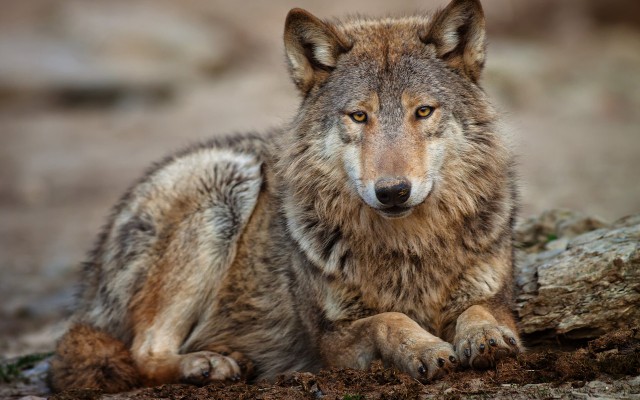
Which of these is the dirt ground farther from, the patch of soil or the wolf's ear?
the patch of soil

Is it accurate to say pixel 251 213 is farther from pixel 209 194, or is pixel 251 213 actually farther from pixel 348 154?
pixel 348 154

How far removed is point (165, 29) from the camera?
1842 cm

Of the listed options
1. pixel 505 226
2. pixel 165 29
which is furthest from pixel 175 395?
pixel 165 29

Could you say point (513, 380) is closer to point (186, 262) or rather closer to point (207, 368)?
point (207, 368)

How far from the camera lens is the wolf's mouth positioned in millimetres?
4547

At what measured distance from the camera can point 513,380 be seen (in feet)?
14.3

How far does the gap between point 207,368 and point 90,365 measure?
2.42ft

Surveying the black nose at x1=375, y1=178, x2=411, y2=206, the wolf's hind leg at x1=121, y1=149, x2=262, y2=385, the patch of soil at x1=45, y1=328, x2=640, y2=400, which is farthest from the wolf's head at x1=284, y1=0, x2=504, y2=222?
the wolf's hind leg at x1=121, y1=149, x2=262, y2=385

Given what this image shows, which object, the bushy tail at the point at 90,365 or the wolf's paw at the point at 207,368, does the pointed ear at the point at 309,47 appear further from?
the bushy tail at the point at 90,365

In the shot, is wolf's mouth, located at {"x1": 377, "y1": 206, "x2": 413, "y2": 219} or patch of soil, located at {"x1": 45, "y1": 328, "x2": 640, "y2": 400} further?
wolf's mouth, located at {"x1": 377, "y1": 206, "x2": 413, "y2": 219}

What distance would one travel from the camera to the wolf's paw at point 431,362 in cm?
440

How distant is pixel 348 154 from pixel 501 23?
14.1 meters

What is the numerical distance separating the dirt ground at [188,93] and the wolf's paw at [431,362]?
659 cm

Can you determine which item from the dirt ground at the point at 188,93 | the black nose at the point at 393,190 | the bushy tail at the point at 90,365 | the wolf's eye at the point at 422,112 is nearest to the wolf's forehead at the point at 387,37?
the wolf's eye at the point at 422,112
